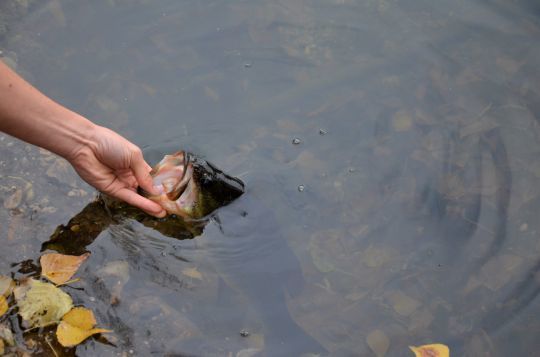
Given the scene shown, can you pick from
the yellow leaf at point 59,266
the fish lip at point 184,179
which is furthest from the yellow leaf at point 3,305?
the fish lip at point 184,179

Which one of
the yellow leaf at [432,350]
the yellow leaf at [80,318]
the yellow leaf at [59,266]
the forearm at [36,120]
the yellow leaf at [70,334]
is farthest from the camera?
the yellow leaf at [432,350]

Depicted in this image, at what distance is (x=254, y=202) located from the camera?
451 centimetres

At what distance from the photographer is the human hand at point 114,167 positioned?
3693 mm

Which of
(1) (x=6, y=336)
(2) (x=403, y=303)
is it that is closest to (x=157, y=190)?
(1) (x=6, y=336)

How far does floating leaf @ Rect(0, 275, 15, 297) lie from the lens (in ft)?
11.6

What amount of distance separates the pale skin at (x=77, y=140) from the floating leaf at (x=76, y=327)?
82 cm

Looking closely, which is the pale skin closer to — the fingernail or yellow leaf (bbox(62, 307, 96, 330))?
the fingernail

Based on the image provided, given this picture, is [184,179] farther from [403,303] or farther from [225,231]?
[403,303]

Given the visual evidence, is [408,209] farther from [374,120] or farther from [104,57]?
[104,57]

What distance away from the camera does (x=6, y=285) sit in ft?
11.8

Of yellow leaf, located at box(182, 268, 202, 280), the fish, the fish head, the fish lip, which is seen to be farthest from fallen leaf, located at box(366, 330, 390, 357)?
the fish lip

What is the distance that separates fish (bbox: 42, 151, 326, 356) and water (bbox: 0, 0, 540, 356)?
2 cm

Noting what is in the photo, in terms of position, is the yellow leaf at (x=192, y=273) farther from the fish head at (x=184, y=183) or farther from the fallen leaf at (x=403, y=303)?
the fallen leaf at (x=403, y=303)

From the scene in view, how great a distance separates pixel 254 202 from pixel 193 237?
1.92 feet
